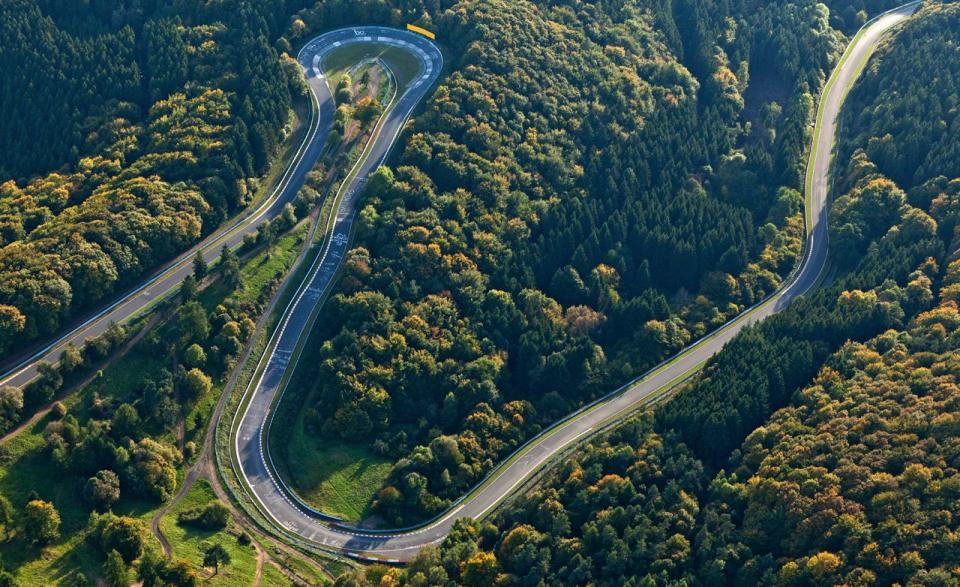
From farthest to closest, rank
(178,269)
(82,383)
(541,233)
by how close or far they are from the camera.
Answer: (541,233), (178,269), (82,383)

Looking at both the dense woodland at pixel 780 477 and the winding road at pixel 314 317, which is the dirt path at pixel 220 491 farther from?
the dense woodland at pixel 780 477

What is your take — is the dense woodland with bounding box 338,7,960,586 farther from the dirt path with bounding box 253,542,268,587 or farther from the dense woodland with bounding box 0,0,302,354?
the dense woodland with bounding box 0,0,302,354

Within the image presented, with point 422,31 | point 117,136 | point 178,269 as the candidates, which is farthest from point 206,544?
point 422,31

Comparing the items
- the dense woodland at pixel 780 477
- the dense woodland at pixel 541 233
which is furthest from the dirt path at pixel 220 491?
the dense woodland at pixel 780 477

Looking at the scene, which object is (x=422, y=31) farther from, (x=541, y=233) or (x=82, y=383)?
(x=82, y=383)

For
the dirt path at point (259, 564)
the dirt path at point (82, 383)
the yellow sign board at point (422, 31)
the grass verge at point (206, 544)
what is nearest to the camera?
the grass verge at point (206, 544)
